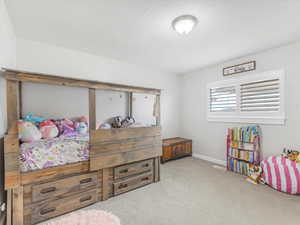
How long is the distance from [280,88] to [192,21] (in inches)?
83.9

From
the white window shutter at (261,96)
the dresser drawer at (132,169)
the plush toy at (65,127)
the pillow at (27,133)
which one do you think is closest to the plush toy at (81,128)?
the plush toy at (65,127)

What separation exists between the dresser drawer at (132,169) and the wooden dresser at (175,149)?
1.05m

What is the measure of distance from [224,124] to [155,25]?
106 inches

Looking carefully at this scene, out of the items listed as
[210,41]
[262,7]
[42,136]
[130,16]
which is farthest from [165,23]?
[42,136]

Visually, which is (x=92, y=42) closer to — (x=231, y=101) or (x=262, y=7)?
(x=262, y=7)

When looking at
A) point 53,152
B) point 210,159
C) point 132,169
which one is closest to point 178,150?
point 210,159

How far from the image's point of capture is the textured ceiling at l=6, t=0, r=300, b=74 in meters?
1.55

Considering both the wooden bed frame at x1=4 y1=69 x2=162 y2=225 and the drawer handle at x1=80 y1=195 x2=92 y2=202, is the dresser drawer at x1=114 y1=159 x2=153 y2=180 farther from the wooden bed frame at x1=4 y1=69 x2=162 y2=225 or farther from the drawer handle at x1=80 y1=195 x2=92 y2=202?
the drawer handle at x1=80 y1=195 x2=92 y2=202

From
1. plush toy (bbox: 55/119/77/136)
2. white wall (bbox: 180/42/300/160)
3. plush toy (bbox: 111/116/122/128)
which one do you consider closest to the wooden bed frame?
plush toy (bbox: 55/119/77/136)

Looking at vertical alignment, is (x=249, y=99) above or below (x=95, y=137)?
above

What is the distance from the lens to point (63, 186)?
1.75m

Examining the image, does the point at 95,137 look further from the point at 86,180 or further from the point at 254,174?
the point at 254,174

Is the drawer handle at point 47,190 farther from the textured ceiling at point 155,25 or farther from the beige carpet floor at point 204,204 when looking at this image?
the textured ceiling at point 155,25

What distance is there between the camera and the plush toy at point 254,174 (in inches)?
98.7
